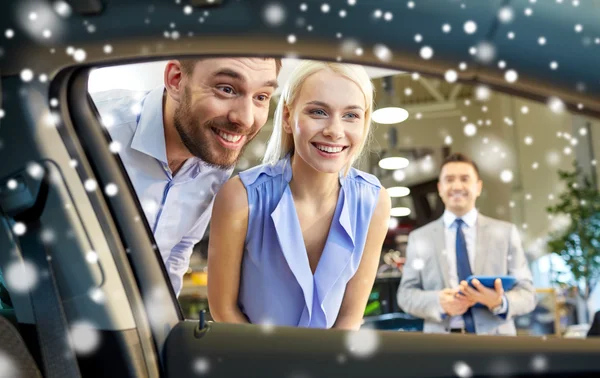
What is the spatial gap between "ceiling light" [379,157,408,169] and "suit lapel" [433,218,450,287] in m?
0.10

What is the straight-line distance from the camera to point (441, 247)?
99 cm

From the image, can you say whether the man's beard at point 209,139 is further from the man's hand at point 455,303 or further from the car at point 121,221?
the man's hand at point 455,303

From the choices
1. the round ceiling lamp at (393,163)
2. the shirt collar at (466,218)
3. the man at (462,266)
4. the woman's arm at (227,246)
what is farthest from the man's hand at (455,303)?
the woman's arm at (227,246)

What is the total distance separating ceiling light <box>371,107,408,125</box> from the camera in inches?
37.9

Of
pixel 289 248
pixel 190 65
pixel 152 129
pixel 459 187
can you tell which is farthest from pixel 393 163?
pixel 152 129

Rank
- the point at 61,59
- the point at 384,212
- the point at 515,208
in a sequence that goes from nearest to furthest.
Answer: the point at 515,208
the point at 61,59
the point at 384,212

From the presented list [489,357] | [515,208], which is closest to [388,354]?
[489,357]

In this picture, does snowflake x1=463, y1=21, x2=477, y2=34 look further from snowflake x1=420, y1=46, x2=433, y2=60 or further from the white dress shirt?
the white dress shirt

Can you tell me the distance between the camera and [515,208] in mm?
819

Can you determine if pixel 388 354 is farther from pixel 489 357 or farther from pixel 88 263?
pixel 88 263

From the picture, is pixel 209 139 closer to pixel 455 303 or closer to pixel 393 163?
pixel 393 163

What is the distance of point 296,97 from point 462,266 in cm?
37

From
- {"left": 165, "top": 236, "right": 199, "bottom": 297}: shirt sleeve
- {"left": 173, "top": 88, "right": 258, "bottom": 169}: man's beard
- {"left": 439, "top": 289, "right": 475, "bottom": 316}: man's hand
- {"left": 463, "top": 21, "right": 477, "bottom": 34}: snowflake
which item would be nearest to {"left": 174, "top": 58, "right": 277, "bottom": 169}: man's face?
{"left": 173, "top": 88, "right": 258, "bottom": 169}: man's beard

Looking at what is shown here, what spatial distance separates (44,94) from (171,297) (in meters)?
0.35
